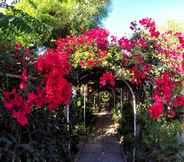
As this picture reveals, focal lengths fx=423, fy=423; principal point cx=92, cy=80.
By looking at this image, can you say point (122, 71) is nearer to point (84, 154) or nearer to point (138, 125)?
point (138, 125)

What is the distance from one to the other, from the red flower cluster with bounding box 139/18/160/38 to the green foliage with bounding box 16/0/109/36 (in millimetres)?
8974

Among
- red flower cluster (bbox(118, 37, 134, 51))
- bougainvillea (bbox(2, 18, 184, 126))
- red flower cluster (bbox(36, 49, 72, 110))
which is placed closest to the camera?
red flower cluster (bbox(36, 49, 72, 110))

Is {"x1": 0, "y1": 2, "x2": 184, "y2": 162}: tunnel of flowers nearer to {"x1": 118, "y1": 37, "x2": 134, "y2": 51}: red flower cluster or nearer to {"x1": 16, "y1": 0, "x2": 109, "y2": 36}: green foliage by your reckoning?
{"x1": 118, "y1": 37, "x2": 134, "y2": 51}: red flower cluster

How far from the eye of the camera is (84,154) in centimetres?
1060

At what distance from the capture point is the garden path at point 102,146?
33.4 feet

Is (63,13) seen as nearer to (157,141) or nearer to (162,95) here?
(162,95)

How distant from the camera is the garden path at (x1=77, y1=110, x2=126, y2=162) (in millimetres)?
10195

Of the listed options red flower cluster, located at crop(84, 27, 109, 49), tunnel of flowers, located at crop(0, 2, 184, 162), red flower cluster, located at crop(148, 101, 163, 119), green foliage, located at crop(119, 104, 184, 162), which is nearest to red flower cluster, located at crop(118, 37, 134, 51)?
tunnel of flowers, located at crop(0, 2, 184, 162)

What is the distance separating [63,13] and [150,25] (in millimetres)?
10164

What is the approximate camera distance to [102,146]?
38.7 feet

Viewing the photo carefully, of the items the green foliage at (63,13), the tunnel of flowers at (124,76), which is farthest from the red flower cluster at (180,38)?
the green foliage at (63,13)

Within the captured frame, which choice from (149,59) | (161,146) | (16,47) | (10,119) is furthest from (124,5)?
→ (10,119)

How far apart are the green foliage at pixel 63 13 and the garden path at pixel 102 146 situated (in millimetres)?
5074

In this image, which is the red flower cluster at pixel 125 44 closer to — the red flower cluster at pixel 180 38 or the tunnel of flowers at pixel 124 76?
the tunnel of flowers at pixel 124 76
